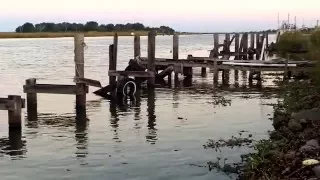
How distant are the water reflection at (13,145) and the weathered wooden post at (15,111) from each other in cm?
19

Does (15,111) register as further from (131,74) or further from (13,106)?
(131,74)

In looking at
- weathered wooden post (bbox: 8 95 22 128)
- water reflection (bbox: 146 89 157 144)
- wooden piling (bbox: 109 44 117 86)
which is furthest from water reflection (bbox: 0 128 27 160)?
wooden piling (bbox: 109 44 117 86)

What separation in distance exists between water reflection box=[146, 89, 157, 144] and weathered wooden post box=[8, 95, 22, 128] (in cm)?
414

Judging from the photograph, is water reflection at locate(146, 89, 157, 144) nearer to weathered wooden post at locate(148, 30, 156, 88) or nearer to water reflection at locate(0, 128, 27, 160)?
weathered wooden post at locate(148, 30, 156, 88)

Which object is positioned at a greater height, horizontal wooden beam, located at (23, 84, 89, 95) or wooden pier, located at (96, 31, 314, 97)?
wooden pier, located at (96, 31, 314, 97)

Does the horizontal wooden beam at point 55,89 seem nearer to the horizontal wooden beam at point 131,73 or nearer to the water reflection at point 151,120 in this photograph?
the water reflection at point 151,120

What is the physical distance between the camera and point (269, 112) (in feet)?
64.4

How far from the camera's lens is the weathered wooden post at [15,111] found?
16.0 m

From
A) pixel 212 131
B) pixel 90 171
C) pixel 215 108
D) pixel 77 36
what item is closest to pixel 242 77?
pixel 215 108

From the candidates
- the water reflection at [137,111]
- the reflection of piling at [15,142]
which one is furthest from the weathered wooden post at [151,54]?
the reflection of piling at [15,142]

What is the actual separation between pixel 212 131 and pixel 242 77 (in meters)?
19.1

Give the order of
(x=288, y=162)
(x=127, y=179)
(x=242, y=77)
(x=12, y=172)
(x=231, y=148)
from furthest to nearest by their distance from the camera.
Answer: (x=242, y=77), (x=231, y=148), (x=12, y=172), (x=127, y=179), (x=288, y=162)

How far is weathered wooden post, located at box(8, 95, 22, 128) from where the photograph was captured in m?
16.0

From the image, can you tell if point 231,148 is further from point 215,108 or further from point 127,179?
point 215,108
